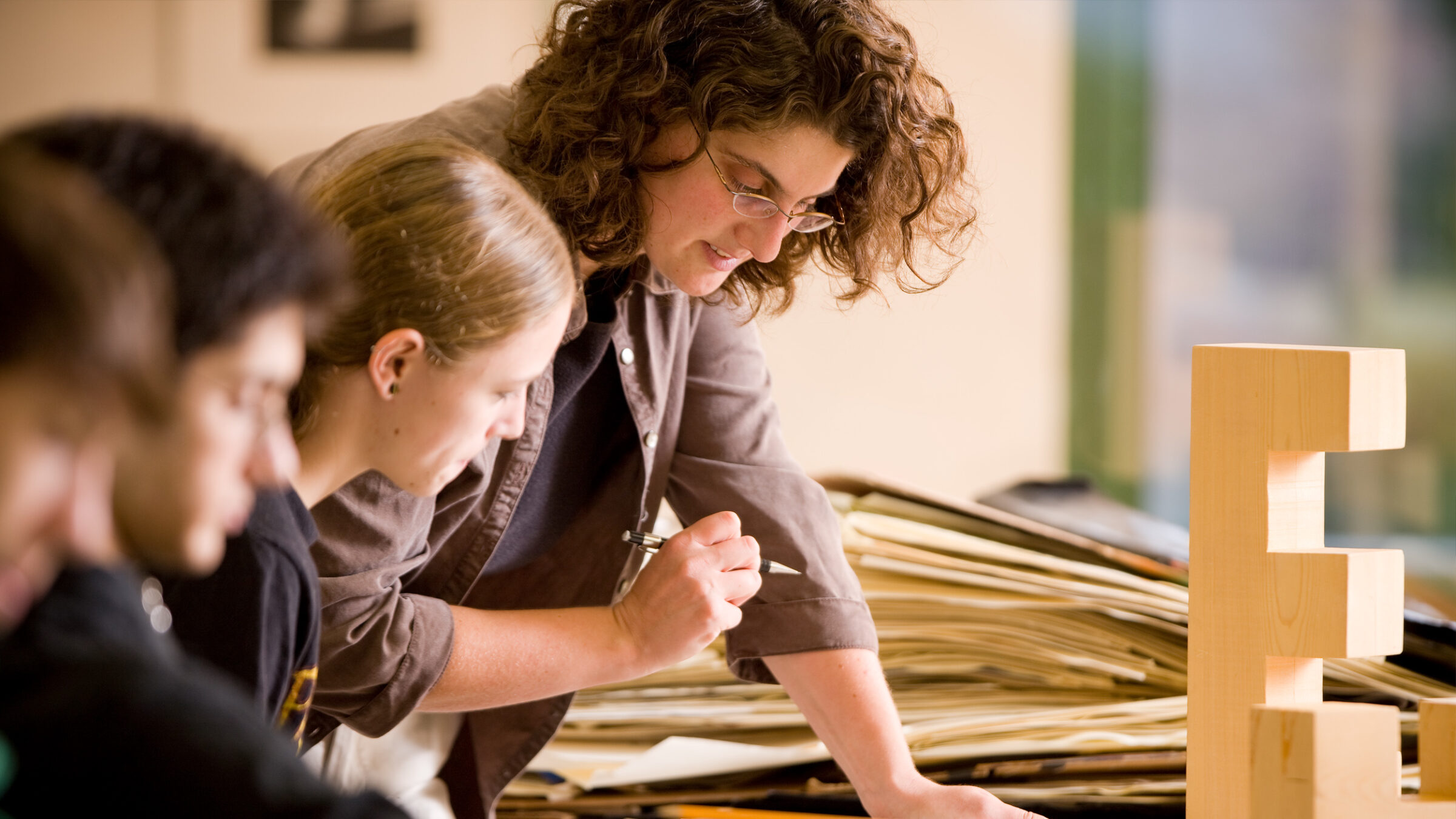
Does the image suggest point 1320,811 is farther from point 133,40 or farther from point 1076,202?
point 133,40

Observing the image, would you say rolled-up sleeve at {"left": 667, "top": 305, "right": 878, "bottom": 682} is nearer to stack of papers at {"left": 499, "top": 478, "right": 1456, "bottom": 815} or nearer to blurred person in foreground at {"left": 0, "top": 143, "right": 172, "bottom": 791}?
stack of papers at {"left": 499, "top": 478, "right": 1456, "bottom": 815}

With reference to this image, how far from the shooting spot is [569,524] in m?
1.23

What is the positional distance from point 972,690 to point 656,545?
307mm

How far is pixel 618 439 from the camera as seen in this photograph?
121 centimetres

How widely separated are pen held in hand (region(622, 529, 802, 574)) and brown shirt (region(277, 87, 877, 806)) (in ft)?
0.06

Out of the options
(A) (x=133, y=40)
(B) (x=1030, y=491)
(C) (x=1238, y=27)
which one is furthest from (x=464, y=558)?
(C) (x=1238, y=27)

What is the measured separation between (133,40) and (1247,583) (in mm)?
1791

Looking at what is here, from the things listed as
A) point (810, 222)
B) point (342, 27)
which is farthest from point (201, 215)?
point (342, 27)

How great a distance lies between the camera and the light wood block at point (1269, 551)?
0.69 meters

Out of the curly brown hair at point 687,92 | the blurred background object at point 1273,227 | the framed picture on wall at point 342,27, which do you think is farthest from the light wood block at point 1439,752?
the framed picture on wall at point 342,27

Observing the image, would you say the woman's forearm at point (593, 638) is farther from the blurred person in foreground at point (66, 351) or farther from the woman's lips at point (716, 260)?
the blurred person in foreground at point (66, 351)

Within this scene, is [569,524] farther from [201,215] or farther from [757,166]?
[201,215]

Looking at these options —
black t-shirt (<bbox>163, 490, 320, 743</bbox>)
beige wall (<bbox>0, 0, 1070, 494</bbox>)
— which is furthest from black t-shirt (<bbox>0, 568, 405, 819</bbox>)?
beige wall (<bbox>0, 0, 1070, 494</bbox>)

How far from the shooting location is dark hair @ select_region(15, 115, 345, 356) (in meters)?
0.44
